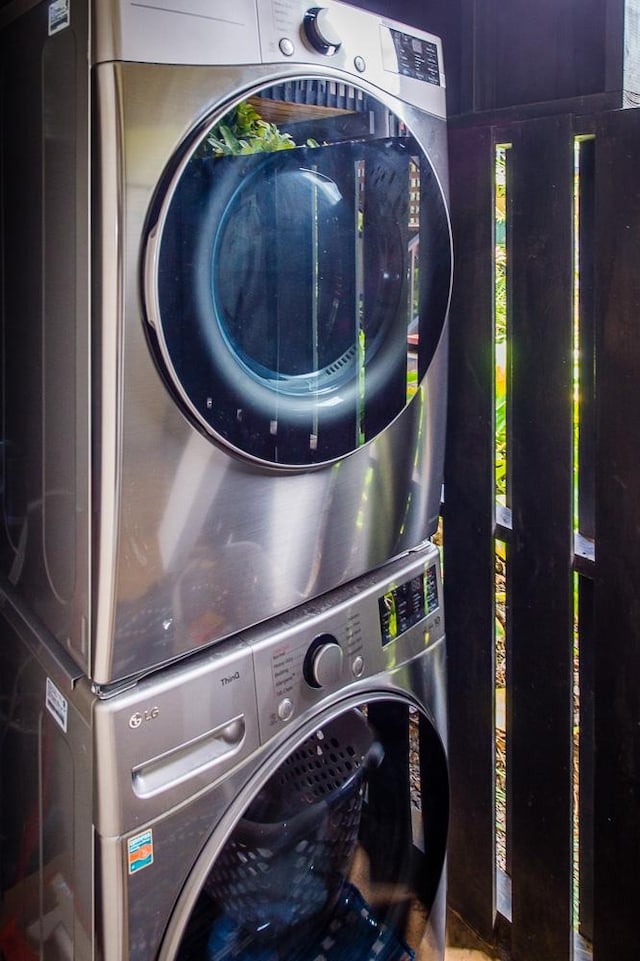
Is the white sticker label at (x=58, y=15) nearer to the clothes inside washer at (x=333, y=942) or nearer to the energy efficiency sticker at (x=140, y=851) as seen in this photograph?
the energy efficiency sticker at (x=140, y=851)

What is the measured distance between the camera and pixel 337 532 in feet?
4.69

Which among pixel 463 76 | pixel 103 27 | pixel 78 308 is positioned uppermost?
pixel 463 76

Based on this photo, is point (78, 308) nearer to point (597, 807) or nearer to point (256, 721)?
point (256, 721)

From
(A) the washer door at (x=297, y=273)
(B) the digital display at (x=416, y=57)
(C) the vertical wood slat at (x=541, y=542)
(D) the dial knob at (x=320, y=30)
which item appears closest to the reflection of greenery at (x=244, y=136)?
(A) the washer door at (x=297, y=273)

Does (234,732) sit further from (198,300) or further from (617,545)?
(617,545)

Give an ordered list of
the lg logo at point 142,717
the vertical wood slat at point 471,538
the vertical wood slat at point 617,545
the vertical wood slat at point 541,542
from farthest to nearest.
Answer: the vertical wood slat at point 471,538, the vertical wood slat at point 541,542, the vertical wood slat at point 617,545, the lg logo at point 142,717

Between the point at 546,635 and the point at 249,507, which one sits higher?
the point at 249,507

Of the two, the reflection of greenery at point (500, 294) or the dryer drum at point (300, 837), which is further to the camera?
the reflection of greenery at point (500, 294)

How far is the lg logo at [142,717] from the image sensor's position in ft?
3.77

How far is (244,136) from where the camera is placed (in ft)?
3.75

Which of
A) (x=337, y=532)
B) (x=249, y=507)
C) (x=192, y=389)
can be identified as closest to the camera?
(x=192, y=389)

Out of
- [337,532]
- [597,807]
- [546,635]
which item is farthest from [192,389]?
[597,807]

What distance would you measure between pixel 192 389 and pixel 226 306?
0.13 m

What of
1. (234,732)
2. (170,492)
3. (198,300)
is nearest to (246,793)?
(234,732)
